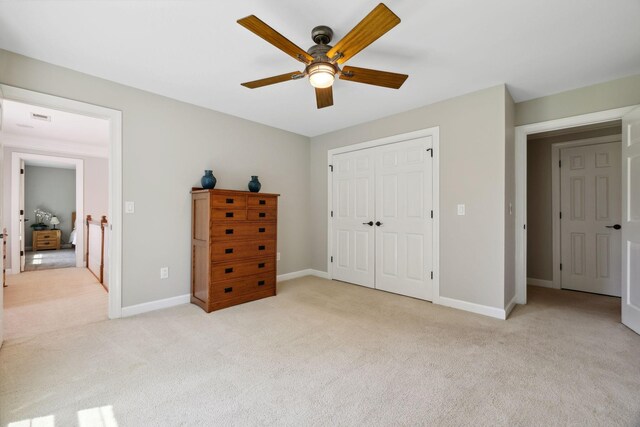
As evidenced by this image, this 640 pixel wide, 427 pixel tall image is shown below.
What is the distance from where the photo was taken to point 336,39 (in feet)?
6.86

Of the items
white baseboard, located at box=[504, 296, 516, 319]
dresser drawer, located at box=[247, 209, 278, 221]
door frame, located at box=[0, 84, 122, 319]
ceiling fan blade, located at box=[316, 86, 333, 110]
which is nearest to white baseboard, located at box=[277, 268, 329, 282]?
dresser drawer, located at box=[247, 209, 278, 221]

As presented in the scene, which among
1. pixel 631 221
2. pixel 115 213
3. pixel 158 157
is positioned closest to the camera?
pixel 631 221

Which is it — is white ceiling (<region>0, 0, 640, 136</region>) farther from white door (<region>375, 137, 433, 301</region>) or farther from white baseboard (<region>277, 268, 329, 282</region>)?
white baseboard (<region>277, 268, 329, 282</region>)

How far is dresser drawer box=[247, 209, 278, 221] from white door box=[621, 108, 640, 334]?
358 centimetres

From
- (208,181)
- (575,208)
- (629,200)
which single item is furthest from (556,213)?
(208,181)

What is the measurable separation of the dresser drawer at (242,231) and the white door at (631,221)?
3.59m

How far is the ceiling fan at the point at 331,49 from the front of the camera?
1.51 m

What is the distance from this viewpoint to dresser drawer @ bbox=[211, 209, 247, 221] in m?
3.05

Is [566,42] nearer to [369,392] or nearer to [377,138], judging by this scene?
[377,138]

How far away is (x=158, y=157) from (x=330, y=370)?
9.08ft

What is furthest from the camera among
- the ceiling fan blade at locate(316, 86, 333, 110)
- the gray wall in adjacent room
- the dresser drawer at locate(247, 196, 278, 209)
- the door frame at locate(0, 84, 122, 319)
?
the gray wall in adjacent room

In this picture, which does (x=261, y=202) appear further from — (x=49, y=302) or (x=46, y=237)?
(x=46, y=237)

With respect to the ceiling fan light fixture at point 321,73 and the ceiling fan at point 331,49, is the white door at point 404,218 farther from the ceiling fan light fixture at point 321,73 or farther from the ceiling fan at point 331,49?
the ceiling fan light fixture at point 321,73

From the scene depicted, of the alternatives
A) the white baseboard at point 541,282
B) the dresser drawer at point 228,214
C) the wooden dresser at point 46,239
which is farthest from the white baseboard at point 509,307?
the wooden dresser at point 46,239
